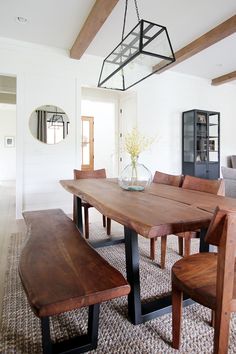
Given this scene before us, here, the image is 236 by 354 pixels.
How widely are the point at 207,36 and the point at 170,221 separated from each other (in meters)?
3.64

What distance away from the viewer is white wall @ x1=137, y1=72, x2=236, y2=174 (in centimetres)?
507

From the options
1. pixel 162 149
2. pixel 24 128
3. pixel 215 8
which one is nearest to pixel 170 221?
pixel 215 8

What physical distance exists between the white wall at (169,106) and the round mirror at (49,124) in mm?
1656

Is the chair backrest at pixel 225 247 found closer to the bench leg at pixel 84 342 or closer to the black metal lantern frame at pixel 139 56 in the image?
the bench leg at pixel 84 342

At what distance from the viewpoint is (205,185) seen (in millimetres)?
2143

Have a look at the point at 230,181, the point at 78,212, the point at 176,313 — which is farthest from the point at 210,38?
the point at 176,313

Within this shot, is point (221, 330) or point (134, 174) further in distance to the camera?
point (134, 174)

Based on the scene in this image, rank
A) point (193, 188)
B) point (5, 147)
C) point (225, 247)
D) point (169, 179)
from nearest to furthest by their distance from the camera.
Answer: point (225, 247) < point (193, 188) < point (169, 179) < point (5, 147)

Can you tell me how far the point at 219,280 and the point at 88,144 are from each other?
748 centimetres

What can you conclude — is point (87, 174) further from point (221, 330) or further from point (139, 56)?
point (221, 330)

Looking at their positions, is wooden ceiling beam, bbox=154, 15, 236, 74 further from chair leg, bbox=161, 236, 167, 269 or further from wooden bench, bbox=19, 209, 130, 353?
wooden bench, bbox=19, 209, 130, 353

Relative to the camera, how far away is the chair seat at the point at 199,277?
3.43 ft

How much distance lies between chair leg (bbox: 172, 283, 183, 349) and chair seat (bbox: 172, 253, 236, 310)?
3.7 inches

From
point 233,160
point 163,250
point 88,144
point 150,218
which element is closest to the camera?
point 150,218
